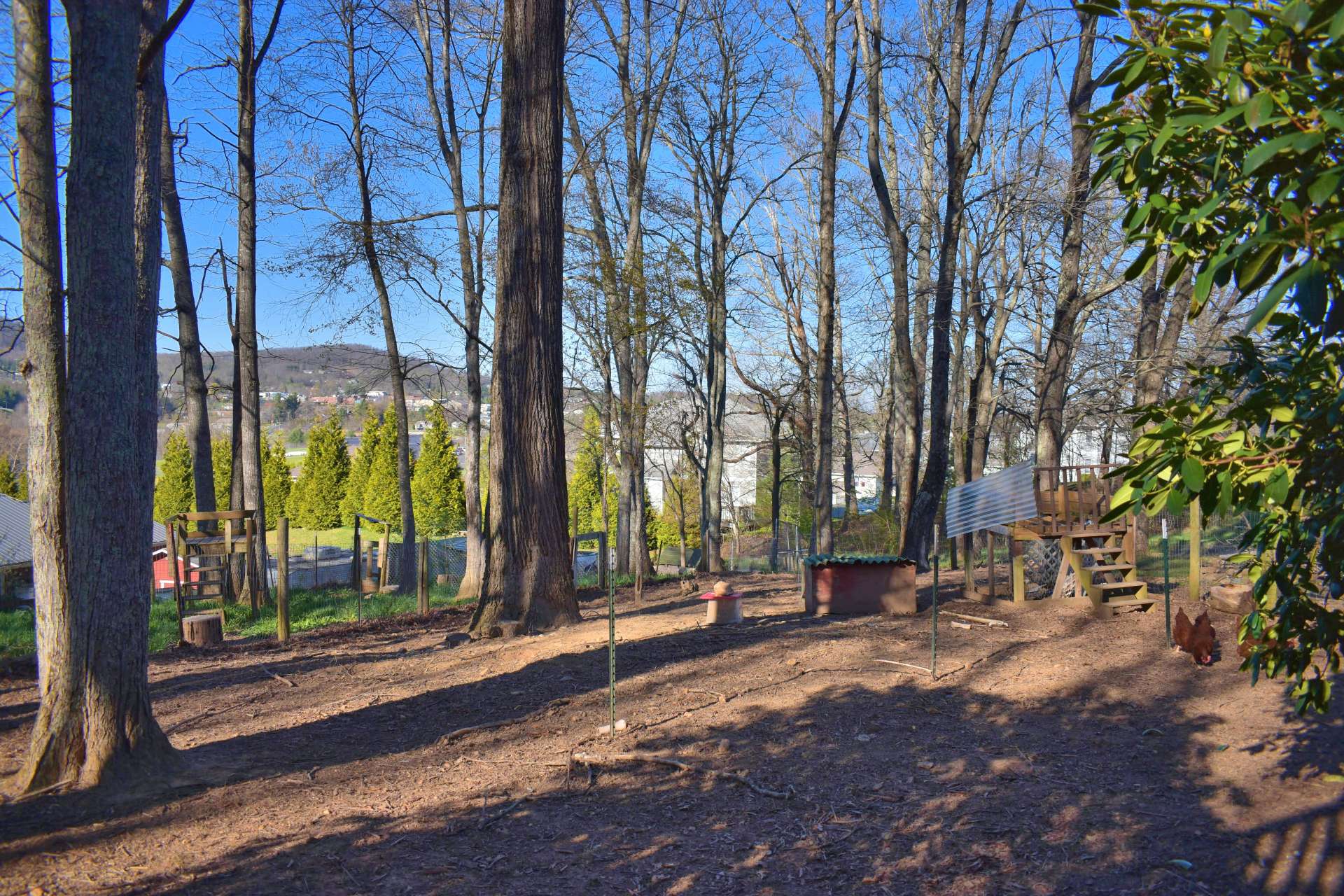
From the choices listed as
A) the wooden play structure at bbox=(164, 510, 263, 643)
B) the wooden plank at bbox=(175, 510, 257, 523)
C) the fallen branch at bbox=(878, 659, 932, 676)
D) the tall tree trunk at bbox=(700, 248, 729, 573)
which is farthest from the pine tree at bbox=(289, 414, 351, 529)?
the fallen branch at bbox=(878, 659, 932, 676)

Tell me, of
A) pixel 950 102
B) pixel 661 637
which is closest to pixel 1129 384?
pixel 950 102

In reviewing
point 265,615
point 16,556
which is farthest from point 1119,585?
point 16,556

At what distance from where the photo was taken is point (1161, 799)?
4949 millimetres

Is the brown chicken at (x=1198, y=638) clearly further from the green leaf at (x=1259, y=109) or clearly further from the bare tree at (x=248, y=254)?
the bare tree at (x=248, y=254)

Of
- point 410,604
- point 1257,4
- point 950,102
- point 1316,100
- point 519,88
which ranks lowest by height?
point 410,604

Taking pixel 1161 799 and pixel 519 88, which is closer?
pixel 1161 799

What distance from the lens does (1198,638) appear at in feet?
25.0

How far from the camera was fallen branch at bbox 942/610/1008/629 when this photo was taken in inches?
389

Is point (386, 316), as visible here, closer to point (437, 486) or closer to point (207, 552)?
point (207, 552)

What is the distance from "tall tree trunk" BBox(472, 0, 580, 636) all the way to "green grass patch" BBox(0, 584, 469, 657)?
4.06 metres

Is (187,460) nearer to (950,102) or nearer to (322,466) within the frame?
(322,466)

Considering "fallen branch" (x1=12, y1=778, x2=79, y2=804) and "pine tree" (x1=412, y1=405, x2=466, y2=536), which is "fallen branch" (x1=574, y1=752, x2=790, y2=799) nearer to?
"fallen branch" (x1=12, y1=778, x2=79, y2=804)

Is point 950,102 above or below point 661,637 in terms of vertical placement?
above

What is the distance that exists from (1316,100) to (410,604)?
48.4ft
